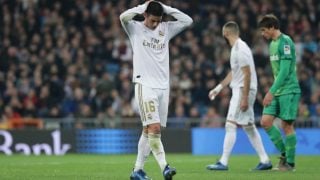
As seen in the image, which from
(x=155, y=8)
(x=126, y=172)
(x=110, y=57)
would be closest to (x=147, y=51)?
(x=155, y=8)

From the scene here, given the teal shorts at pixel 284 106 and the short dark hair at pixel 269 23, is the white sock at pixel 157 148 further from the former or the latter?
the short dark hair at pixel 269 23

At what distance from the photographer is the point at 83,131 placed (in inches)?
938

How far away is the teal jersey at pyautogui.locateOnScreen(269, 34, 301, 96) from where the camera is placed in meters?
14.1

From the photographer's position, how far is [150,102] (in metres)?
11.9

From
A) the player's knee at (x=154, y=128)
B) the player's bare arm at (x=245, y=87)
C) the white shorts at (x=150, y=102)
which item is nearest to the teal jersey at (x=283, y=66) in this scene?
the player's bare arm at (x=245, y=87)

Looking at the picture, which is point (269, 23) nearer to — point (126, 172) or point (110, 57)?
point (126, 172)

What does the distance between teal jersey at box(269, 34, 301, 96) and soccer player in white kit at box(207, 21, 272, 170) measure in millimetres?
630

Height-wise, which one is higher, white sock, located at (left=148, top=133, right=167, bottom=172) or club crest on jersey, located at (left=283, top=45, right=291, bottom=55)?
club crest on jersey, located at (left=283, top=45, right=291, bottom=55)

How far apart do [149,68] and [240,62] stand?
3.39 m

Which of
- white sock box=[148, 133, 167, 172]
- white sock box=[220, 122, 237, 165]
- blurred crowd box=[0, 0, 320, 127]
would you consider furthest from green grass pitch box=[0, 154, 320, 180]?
blurred crowd box=[0, 0, 320, 127]

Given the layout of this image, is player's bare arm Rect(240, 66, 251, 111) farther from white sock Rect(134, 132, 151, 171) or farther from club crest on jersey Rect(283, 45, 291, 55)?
white sock Rect(134, 132, 151, 171)

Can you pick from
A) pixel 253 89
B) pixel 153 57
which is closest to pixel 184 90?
pixel 253 89

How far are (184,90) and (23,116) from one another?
16.5 feet

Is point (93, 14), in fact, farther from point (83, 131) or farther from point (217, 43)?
point (83, 131)
